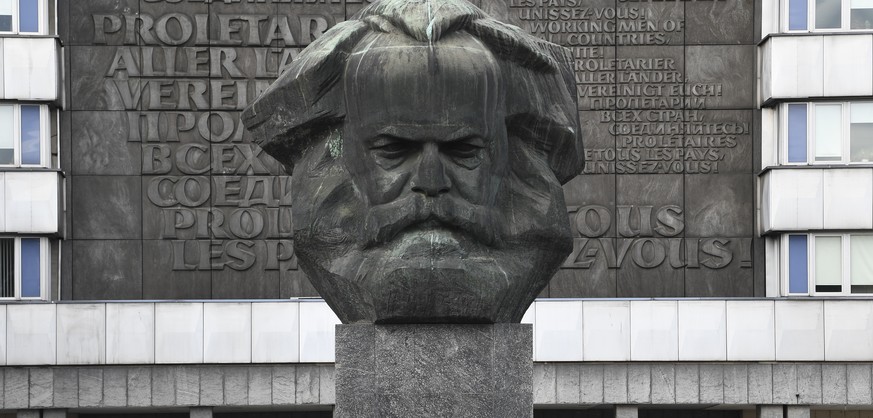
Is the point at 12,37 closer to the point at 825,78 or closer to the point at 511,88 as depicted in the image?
the point at 825,78

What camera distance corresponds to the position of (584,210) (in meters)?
29.8

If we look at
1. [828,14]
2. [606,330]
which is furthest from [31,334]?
[828,14]

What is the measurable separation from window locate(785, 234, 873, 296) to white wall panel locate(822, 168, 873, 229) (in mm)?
318

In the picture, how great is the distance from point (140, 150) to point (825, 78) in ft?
42.6

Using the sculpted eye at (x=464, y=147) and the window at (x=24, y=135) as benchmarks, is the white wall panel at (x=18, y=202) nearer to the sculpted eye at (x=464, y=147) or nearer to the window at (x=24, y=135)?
the window at (x=24, y=135)

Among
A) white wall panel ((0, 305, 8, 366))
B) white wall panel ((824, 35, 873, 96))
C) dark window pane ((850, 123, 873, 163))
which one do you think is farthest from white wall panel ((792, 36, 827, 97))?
white wall panel ((0, 305, 8, 366))

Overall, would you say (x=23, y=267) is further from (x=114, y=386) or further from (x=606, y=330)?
(x=606, y=330)

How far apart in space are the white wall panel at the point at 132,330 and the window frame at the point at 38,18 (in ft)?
17.4

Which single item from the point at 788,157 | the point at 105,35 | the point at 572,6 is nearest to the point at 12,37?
the point at 105,35

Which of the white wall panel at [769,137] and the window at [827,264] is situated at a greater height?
the white wall panel at [769,137]

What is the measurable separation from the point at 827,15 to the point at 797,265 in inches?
188

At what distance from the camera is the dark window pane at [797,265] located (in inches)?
1158

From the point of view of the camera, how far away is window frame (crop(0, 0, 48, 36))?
29.0 meters

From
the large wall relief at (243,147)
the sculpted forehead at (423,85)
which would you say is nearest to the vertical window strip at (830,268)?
the large wall relief at (243,147)
